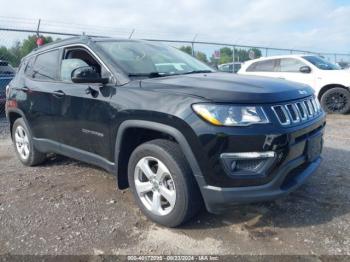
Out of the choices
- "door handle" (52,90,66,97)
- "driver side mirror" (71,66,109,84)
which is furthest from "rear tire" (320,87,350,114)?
"driver side mirror" (71,66,109,84)

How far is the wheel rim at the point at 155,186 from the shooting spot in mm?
3248

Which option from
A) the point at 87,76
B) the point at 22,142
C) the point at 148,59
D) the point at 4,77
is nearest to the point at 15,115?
the point at 22,142

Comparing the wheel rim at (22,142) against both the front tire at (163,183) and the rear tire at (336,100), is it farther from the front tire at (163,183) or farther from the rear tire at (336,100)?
the rear tire at (336,100)

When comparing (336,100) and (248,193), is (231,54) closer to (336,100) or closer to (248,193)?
(336,100)

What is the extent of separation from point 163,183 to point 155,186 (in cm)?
11

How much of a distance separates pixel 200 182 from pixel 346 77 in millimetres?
8028

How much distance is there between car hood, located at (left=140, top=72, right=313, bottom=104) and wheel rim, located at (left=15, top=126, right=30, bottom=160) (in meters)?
2.64

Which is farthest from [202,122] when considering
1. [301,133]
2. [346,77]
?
[346,77]

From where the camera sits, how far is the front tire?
3.07 metres

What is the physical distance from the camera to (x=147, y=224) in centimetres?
346

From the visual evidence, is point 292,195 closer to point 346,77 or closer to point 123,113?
point 123,113

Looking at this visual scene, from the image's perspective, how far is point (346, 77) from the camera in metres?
9.59

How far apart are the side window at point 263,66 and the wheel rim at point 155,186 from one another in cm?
809

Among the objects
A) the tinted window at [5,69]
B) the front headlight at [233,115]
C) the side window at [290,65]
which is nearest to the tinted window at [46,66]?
the front headlight at [233,115]
